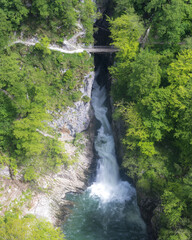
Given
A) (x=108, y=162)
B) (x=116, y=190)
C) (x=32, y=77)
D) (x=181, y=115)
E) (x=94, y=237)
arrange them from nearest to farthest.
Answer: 1. (x=181, y=115)
2. (x=94, y=237)
3. (x=32, y=77)
4. (x=116, y=190)
5. (x=108, y=162)

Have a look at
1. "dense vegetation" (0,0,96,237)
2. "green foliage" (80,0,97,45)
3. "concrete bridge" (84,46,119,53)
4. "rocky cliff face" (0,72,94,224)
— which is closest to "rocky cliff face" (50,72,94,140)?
"rocky cliff face" (0,72,94,224)

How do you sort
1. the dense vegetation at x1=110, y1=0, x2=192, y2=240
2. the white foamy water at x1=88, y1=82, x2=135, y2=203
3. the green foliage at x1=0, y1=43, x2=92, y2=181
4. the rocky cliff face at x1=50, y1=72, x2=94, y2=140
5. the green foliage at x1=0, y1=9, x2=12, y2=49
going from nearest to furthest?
the dense vegetation at x1=110, y1=0, x2=192, y2=240, the green foliage at x1=0, y1=43, x2=92, y2=181, the green foliage at x1=0, y1=9, x2=12, y2=49, the white foamy water at x1=88, y1=82, x2=135, y2=203, the rocky cliff face at x1=50, y1=72, x2=94, y2=140

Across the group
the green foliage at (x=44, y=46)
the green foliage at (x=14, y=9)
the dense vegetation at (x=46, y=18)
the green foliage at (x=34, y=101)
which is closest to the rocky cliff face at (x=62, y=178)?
the green foliage at (x=34, y=101)

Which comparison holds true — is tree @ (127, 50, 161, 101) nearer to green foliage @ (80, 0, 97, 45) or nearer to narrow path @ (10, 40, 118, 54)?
narrow path @ (10, 40, 118, 54)

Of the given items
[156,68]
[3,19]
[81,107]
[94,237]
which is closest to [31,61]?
[3,19]

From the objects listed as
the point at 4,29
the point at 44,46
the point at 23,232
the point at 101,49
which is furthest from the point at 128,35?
the point at 23,232

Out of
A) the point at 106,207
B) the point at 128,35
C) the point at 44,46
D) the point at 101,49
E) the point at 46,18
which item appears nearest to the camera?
the point at 128,35

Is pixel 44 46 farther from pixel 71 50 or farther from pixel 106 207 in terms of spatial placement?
pixel 106 207

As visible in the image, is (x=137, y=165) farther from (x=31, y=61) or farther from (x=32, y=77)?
(x=31, y=61)
